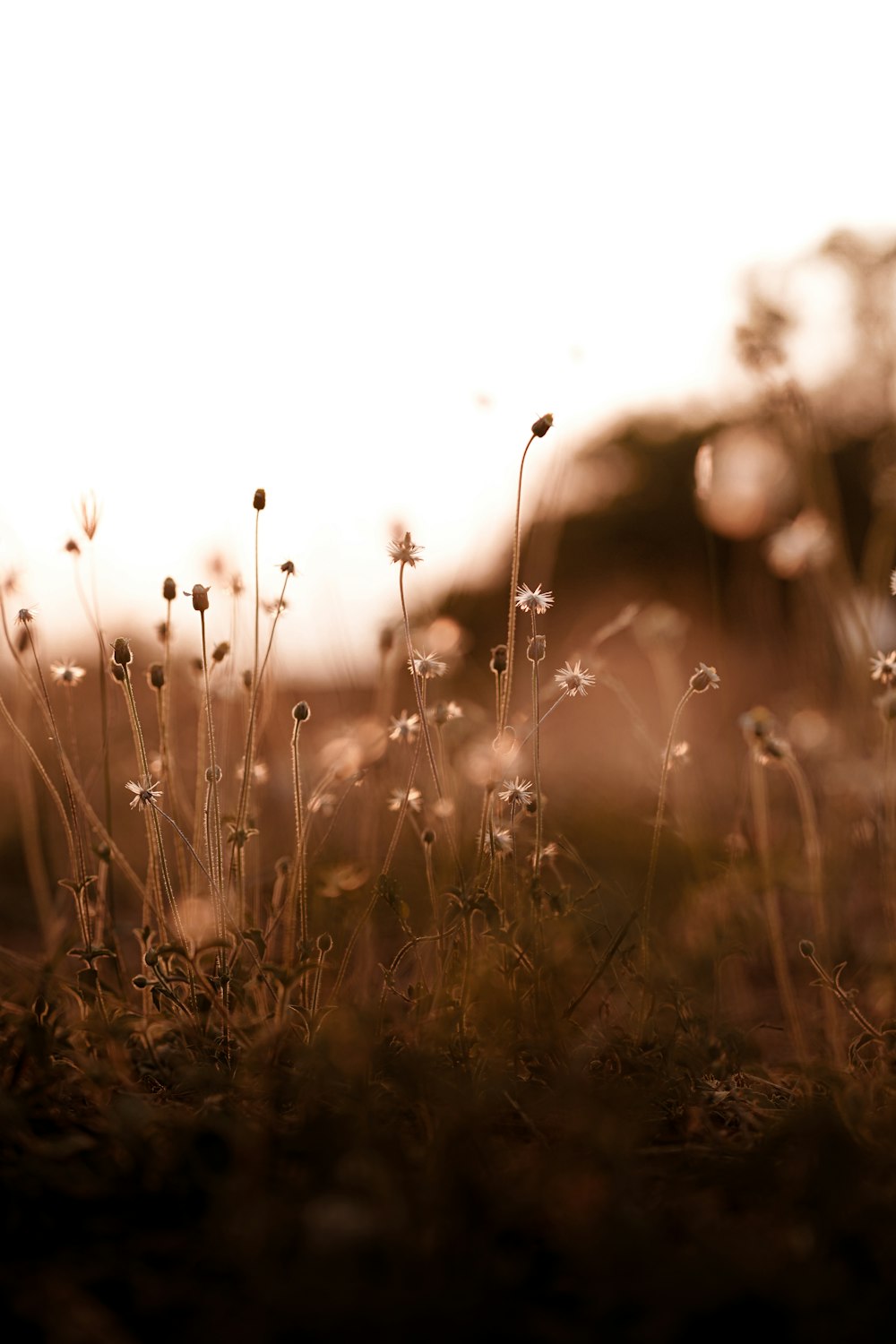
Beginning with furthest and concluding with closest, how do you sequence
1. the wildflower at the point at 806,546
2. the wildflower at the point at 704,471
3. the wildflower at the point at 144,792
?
the wildflower at the point at 806,546, the wildflower at the point at 704,471, the wildflower at the point at 144,792

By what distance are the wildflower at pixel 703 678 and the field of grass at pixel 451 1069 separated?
0.01 metres

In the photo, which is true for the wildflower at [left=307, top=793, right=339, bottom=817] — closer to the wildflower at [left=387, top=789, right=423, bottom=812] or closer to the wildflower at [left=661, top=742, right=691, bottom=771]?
the wildflower at [left=387, top=789, right=423, bottom=812]

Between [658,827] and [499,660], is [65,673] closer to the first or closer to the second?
[499,660]

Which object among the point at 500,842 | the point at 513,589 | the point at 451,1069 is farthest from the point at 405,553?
the point at 451,1069

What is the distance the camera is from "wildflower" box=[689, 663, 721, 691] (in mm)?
1775

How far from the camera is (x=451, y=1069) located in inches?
59.4

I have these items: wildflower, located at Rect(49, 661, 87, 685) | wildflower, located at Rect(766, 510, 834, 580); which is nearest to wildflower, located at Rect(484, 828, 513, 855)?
wildflower, located at Rect(49, 661, 87, 685)

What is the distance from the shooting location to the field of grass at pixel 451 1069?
3.24 ft

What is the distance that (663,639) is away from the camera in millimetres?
3221

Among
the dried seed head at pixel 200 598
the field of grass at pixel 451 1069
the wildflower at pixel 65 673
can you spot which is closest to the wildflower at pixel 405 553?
the field of grass at pixel 451 1069

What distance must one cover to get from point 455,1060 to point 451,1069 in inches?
0.8

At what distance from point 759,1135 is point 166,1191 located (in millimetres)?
786

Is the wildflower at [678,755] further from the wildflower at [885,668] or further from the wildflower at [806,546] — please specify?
the wildflower at [806,546]

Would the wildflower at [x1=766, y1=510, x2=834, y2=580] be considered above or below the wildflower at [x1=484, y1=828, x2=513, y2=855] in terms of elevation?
above
